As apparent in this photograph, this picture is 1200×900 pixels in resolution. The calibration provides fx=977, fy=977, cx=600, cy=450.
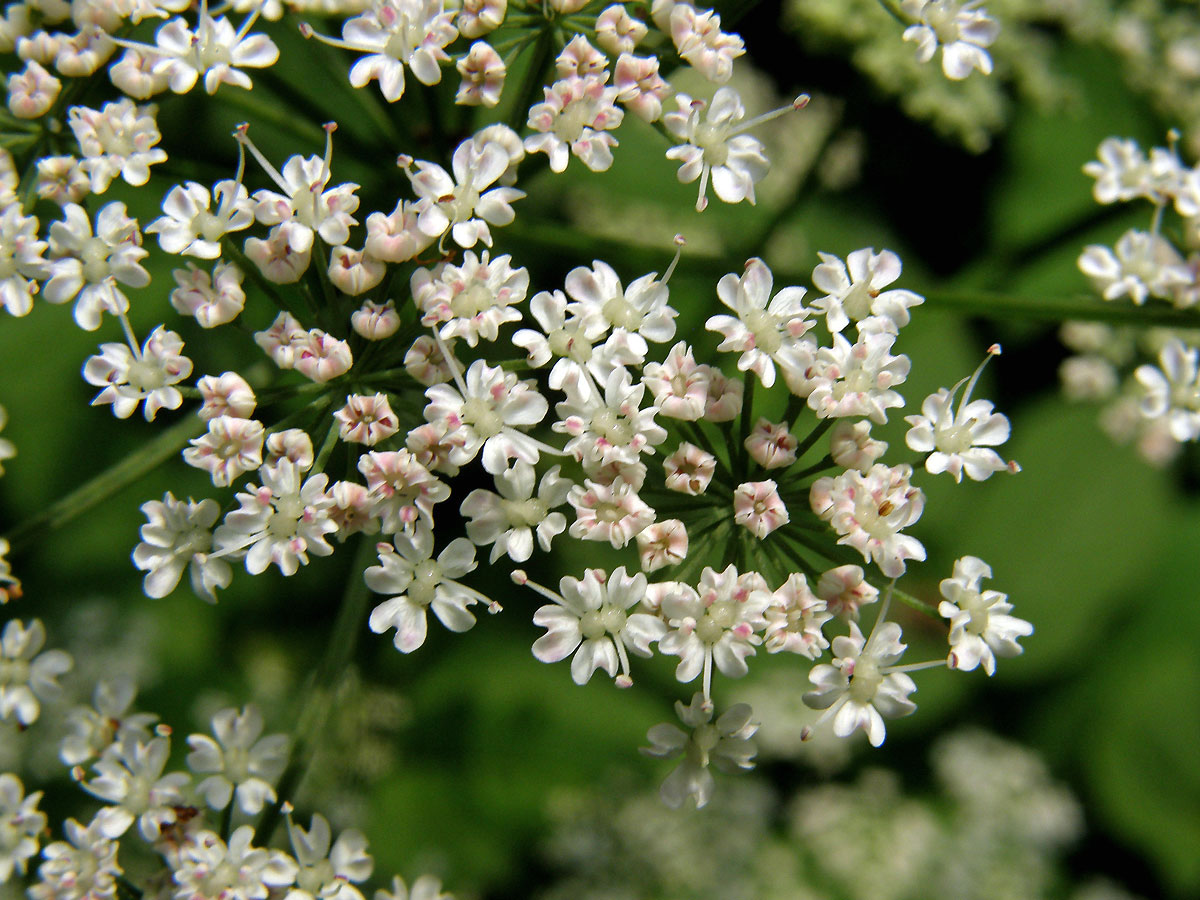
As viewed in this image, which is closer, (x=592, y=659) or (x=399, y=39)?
(x=592, y=659)

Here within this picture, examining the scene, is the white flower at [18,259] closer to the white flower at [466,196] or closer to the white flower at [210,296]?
the white flower at [210,296]

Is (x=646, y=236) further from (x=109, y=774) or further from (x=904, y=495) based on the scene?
(x=109, y=774)

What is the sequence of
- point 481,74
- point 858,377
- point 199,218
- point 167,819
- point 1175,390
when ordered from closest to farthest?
point 858,377 → point 199,218 → point 481,74 → point 167,819 → point 1175,390

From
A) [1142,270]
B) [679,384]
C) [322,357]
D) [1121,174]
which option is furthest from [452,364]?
[1121,174]

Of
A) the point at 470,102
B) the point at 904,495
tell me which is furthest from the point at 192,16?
the point at 904,495

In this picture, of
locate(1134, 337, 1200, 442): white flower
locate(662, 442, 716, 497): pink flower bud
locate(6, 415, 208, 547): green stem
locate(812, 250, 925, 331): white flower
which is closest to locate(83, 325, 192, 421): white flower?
locate(6, 415, 208, 547): green stem

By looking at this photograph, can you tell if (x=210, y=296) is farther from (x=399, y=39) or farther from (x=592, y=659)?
(x=592, y=659)

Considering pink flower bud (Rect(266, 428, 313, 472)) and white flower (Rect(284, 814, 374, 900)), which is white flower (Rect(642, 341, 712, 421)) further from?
white flower (Rect(284, 814, 374, 900))
